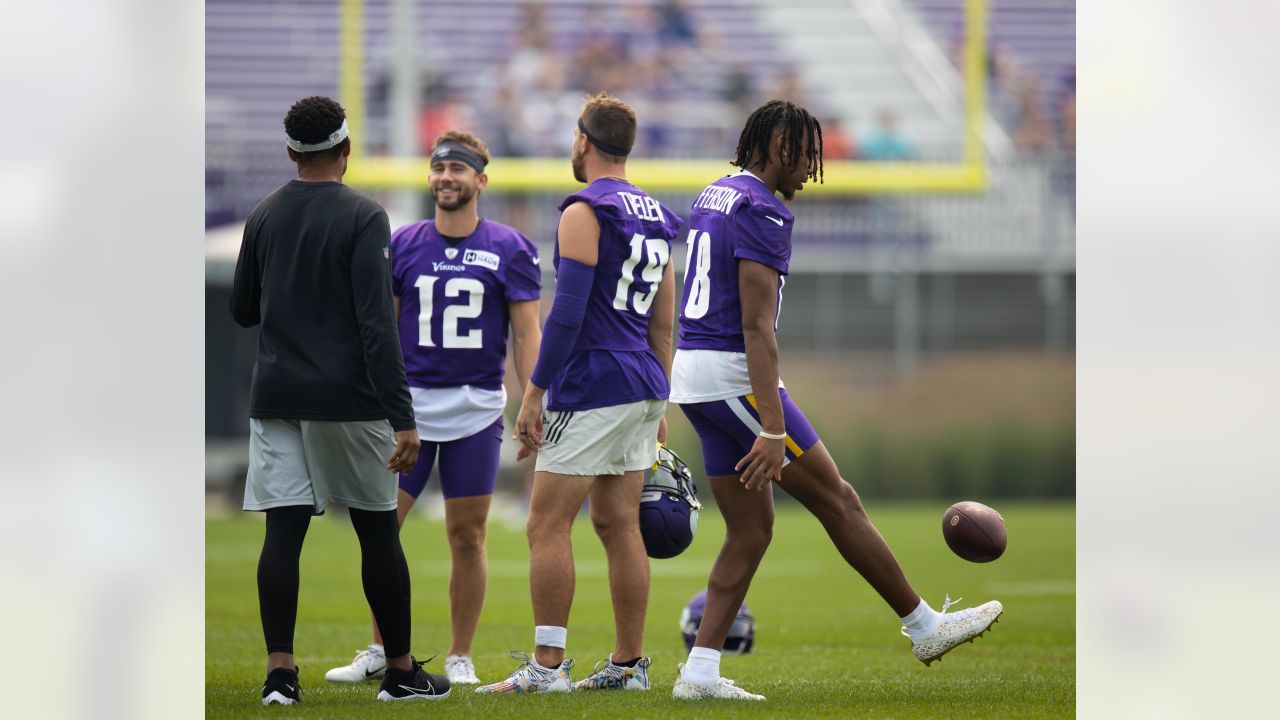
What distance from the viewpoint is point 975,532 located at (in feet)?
15.9

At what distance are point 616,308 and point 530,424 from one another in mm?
504

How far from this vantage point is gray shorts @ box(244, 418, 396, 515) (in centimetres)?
432

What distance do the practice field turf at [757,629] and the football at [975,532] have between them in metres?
0.48

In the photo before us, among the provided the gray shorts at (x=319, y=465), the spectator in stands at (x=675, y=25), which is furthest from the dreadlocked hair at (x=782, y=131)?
the spectator in stands at (x=675, y=25)

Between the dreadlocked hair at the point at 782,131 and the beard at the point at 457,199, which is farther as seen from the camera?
the beard at the point at 457,199

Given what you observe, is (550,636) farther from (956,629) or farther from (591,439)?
(956,629)

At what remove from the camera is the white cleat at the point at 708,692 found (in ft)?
14.6

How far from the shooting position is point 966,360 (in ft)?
62.1

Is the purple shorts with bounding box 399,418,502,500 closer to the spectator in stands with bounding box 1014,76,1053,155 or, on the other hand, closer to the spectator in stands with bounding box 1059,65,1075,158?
the spectator in stands with bounding box 1014,76,1053,155

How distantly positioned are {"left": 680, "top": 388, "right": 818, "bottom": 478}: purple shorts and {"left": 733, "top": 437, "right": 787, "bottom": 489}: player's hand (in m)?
0.06

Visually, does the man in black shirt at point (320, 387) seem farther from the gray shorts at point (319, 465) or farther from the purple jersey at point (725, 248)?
the purple jersey at point (725, 248)

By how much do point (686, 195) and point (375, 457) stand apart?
15.7 meters
